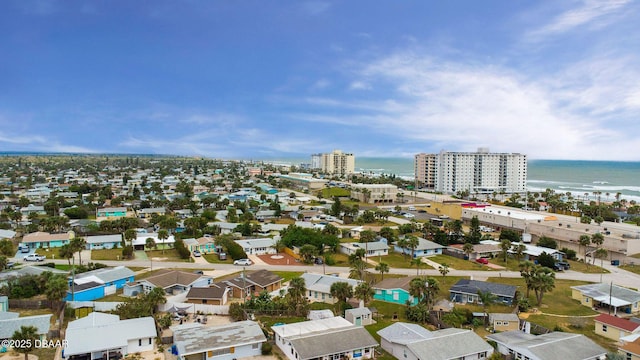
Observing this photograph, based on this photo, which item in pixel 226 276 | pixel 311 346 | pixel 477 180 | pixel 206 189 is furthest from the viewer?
pixel 477 180

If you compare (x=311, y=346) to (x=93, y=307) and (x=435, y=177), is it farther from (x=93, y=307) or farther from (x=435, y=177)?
(x=435, y=177)

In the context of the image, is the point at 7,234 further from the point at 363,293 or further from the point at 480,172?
the point at 480,172

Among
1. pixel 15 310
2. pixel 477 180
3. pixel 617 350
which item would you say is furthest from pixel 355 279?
pixel 477 180

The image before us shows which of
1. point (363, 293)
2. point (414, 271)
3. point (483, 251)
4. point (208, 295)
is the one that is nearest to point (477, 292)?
point (363, 293)

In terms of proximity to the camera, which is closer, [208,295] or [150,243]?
[208,295]

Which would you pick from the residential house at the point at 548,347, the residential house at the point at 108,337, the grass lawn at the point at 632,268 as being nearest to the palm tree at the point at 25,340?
the residential house at the point at 108,337

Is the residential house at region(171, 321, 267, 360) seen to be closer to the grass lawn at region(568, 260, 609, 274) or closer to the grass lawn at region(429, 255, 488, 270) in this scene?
the grass lawn at region(429, 255, 488, 270)

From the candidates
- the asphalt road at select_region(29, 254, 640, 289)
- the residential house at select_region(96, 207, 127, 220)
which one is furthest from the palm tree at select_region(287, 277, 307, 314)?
the residential house at select_region(96, 207, 127, 220)
